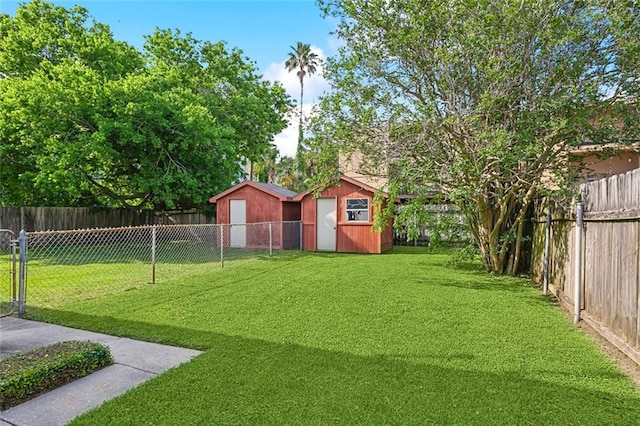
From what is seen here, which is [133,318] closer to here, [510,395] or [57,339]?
[57,339]

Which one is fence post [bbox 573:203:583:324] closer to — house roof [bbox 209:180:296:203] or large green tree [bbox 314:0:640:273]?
large green tree [bbox 314:0:640:273]

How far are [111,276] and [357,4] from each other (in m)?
7.18

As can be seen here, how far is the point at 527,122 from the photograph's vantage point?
6.69m

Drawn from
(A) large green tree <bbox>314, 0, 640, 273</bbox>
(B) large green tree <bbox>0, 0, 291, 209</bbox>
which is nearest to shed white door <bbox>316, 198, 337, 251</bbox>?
(B) large green tree <bbox>0, 0, 291, 209</bbox>

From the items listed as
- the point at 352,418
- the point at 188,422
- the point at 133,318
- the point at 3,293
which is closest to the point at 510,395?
the point at 352,418

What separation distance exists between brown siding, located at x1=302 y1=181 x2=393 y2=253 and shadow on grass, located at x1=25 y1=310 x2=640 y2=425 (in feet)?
32.3

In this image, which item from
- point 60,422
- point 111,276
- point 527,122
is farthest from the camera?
point 111,276

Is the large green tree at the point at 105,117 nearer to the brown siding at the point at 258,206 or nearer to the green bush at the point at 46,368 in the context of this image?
the brown siding at the point at 258,206

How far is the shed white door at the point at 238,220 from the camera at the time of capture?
14.8 metres

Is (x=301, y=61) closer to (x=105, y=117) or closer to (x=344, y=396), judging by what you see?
(x=105, y=117)

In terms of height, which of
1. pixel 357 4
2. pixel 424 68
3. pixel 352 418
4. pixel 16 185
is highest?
pixel 357 4

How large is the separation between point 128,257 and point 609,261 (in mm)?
11532

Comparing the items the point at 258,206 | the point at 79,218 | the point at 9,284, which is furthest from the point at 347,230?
the point at 79,218

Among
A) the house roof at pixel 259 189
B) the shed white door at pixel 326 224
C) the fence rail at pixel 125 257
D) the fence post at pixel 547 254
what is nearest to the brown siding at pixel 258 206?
the house roof at pixel 259 189
